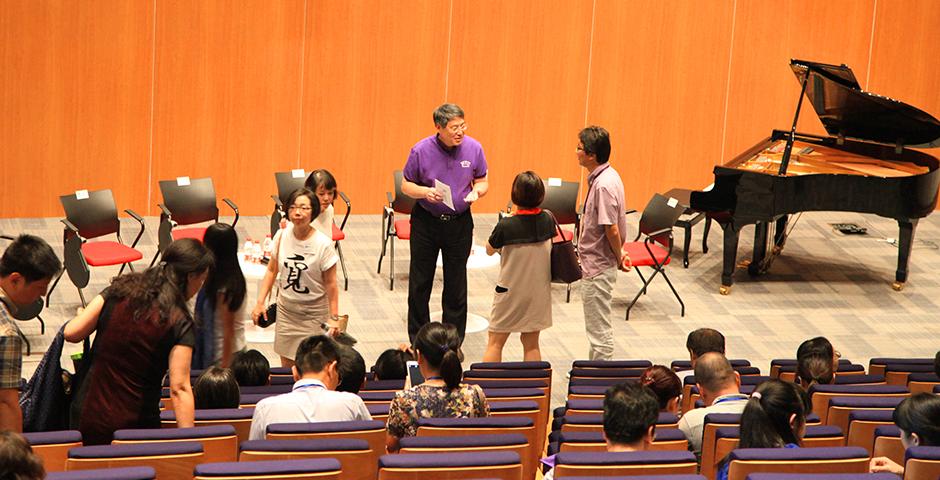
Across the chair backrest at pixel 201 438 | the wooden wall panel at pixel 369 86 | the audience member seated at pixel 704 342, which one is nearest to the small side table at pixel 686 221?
the wooden wall panel at pixel 369 86

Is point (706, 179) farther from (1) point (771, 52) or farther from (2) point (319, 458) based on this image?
(2) point (319, 458)

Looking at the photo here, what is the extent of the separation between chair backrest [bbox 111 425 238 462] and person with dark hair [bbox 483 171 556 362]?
131 inches

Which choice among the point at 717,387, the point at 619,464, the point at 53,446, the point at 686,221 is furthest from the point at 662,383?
the point at 686,221

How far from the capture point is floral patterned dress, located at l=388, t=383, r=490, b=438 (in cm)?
471

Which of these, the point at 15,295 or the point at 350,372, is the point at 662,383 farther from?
the point at 15,295

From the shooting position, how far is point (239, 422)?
4633mm

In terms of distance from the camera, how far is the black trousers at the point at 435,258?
809 cm

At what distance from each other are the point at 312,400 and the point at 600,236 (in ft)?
11.4

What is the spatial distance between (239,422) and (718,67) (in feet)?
31.2

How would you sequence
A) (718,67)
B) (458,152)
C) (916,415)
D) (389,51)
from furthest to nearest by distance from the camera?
(718,67)
(389,51)
(458,152)
(916,415)

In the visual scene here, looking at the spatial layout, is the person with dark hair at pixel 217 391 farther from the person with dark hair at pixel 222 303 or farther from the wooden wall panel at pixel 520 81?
the wooden wall panel at pixel 520 81

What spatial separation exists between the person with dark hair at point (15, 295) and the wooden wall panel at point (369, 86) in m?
8.02

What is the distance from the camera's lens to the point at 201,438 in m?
4.07

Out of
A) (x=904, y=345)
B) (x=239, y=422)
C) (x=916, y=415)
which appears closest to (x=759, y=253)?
(x=904, y=345)
